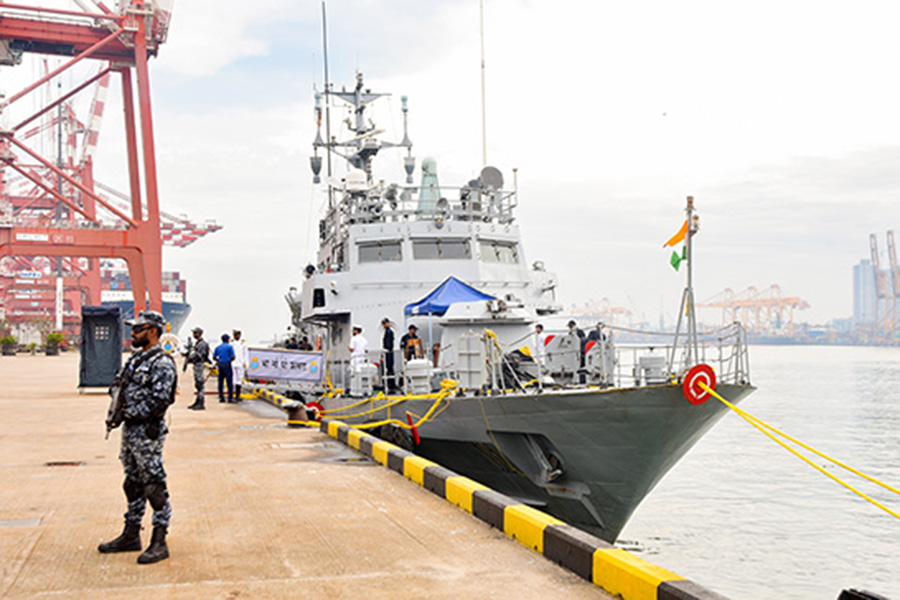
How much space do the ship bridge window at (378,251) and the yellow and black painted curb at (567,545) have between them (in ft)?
25.5

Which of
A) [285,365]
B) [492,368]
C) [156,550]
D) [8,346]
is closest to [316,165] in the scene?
[285,365]

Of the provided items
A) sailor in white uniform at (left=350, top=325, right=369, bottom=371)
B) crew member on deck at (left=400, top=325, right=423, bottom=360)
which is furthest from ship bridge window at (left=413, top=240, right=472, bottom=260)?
crew member on deck at (left=400, top=325, right=423, bottom=360)

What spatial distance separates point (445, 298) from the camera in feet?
48.3

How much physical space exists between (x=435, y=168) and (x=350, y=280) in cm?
486

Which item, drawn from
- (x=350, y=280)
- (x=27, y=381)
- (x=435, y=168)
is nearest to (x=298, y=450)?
(x=350, y=280)

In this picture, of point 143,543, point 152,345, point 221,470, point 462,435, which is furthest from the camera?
point 462,435

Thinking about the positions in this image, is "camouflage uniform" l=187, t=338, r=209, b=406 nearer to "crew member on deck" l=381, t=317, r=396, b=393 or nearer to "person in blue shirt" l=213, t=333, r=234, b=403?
"person in blue shirt" l=213, t=333, r=234, b=403

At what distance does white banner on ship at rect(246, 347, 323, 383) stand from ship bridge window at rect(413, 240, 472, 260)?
10.4ft

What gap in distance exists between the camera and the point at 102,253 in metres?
50.3

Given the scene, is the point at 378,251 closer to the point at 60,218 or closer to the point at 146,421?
the point at 146,421

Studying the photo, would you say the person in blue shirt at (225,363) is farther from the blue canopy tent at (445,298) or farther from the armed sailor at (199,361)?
the blue canopy tent at (445,298)

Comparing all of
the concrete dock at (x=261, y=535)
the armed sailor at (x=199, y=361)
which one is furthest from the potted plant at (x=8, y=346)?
the concrete dock at (x=261, y=535)

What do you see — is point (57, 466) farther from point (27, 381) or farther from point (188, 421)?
point (27, 381)

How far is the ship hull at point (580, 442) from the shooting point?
33.6 feet
